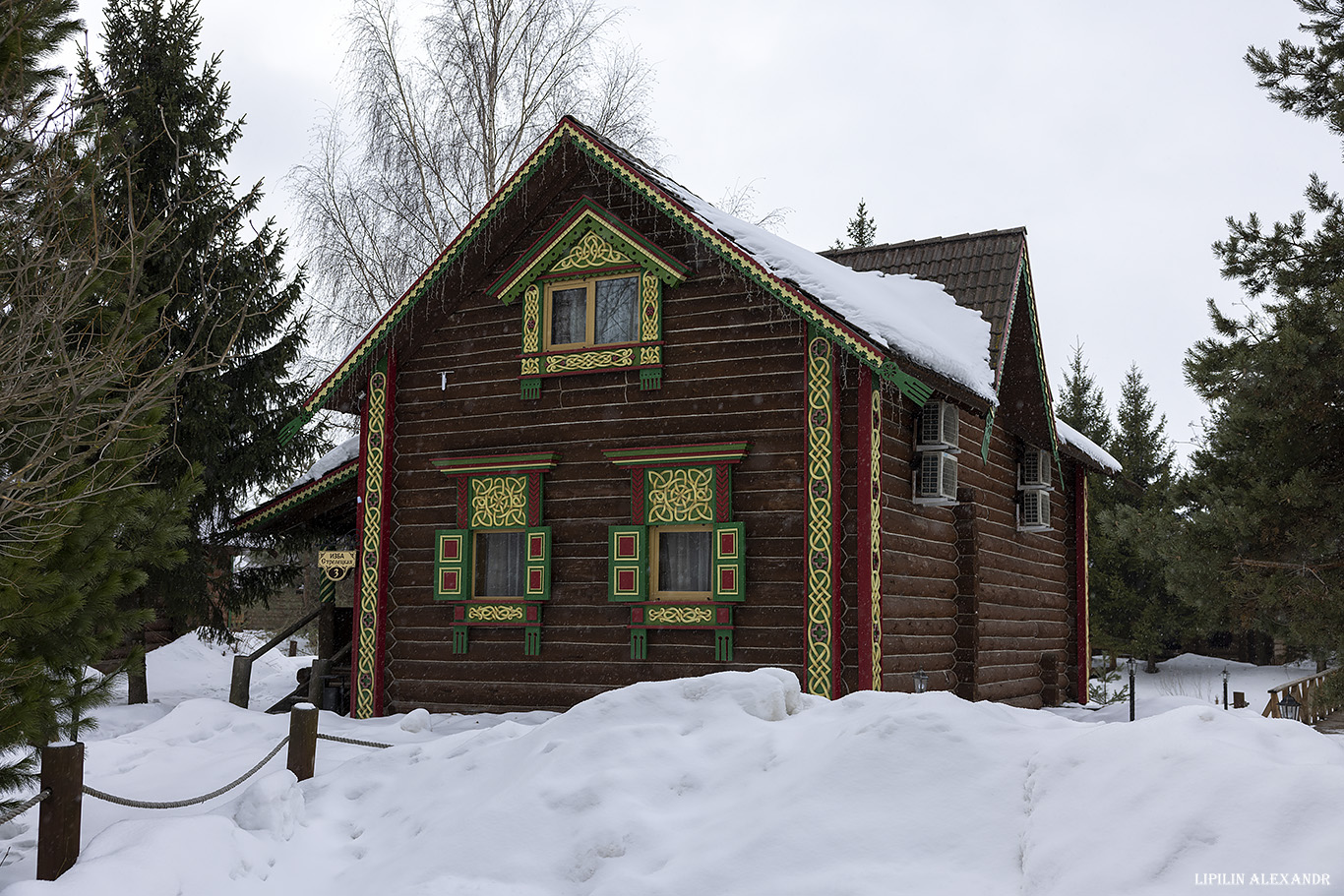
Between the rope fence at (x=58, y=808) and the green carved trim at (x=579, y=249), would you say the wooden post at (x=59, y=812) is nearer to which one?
the rope fence at (x=58, y=808)

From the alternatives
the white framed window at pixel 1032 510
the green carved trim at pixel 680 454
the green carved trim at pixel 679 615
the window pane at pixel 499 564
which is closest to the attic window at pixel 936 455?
the green carved trim at pixel 680 454

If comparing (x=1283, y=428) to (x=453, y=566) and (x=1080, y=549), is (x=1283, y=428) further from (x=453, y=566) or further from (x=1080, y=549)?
(x=453, y=566)

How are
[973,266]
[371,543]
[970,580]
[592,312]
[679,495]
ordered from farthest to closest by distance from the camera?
1. [973,266]
2. [371,543]
3. [970,580]
4. [592,312]
5. [679,495]

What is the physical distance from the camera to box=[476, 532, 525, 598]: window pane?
525 inches

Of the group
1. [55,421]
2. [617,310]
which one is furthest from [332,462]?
[55,421]

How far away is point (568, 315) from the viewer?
13.4m

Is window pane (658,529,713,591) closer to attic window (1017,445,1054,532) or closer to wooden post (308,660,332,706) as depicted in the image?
wooden post (308,660,332,706)

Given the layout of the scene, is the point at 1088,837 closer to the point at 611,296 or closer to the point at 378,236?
the point at 611,296

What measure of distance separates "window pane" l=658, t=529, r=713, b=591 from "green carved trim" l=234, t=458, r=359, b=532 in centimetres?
503

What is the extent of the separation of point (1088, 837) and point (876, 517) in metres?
6.11

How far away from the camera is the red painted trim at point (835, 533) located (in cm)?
1109

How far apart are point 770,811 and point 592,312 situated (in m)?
7.90

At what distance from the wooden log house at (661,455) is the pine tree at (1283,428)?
465 centimetres

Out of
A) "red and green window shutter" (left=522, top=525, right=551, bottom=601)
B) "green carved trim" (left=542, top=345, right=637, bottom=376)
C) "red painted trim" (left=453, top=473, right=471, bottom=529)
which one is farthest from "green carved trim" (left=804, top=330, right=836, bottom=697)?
"red painted trim" (left=453, top=473, right=471, bottom=529)
